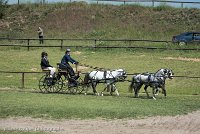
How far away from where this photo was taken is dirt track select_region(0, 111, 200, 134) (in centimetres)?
1688

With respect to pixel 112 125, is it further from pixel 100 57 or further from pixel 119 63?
pixel 100 57

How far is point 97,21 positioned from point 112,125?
42.9 meters

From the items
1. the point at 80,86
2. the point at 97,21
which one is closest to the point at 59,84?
the point at 80,86

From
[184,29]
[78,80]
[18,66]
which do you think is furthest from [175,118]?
[184,29]

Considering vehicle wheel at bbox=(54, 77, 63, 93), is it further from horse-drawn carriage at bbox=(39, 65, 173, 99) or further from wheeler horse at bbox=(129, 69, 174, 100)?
wheeler horse at bbox=(129, 69, 174, 100)

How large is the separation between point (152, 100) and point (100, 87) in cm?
610

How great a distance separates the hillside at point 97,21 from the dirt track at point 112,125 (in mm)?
35812

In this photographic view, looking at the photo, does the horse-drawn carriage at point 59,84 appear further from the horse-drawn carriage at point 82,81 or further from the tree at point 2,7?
the tree at point 2,7

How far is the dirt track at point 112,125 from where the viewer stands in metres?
16.9

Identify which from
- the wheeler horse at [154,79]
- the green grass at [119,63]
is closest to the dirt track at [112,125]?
the wheeler horse at [154,79]

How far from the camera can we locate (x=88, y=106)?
69.7 feet

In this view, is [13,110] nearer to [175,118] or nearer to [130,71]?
[175,118]

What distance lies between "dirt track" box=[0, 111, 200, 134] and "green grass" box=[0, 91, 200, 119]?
787 mm

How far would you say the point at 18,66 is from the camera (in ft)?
117
